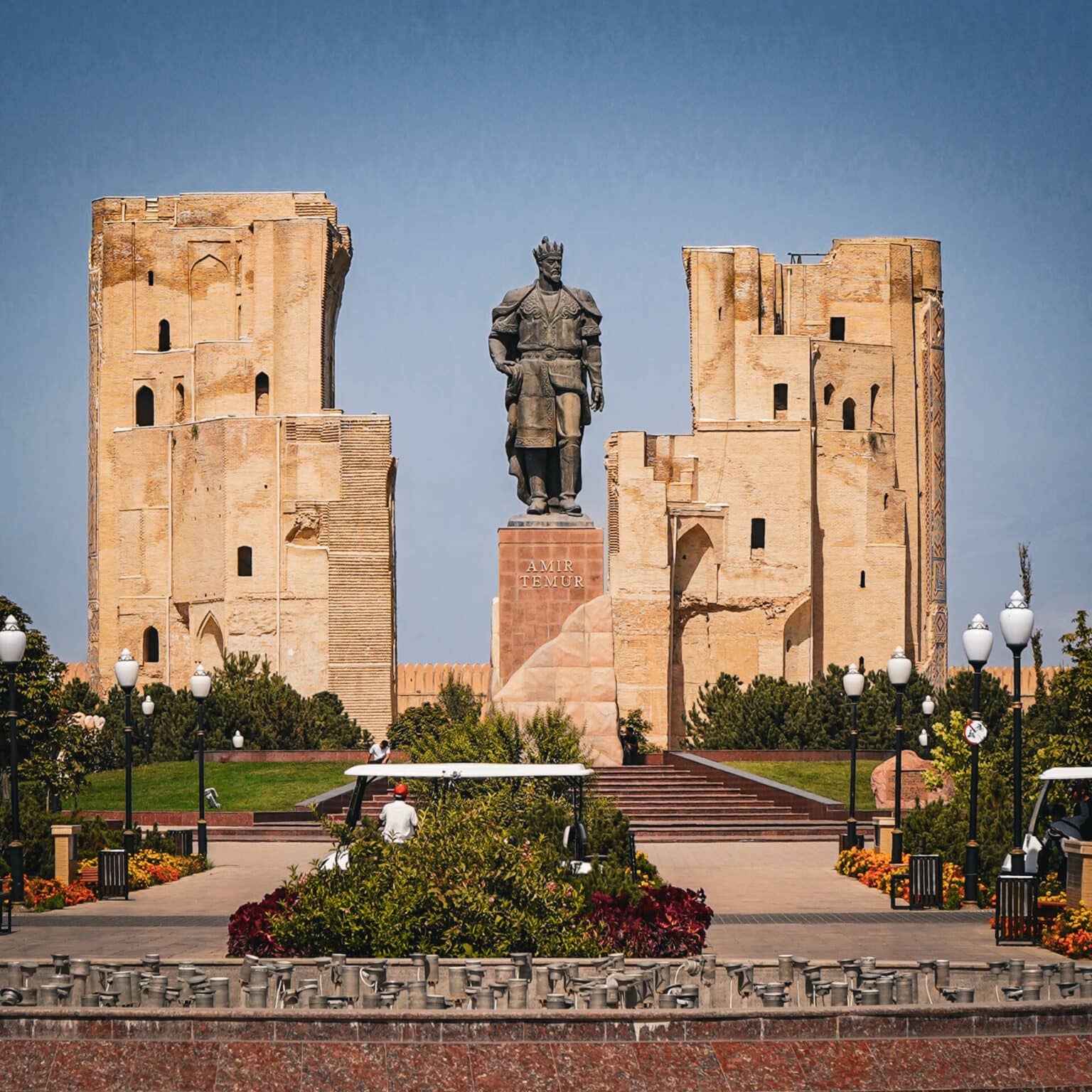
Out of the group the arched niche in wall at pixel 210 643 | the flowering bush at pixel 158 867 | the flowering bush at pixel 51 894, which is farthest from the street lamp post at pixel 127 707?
the arched niche in wall at pixel 210 643

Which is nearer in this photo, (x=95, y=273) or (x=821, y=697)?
(x=821, y=697)

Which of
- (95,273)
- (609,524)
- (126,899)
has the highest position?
(95,273)

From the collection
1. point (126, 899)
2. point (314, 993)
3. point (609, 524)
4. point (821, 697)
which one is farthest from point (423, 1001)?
point (609, 524)

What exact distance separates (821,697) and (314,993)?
123ft

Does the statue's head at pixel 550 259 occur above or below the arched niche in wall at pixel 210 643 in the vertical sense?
above

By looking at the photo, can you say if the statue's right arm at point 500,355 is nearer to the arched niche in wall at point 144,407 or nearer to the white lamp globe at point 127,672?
the white lamp globe at point 127,672

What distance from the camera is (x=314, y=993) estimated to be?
447 inches

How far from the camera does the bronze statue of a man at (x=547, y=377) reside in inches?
1161

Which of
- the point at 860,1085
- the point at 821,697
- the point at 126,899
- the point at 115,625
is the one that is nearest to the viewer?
the point at 860,1085

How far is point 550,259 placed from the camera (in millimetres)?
29906

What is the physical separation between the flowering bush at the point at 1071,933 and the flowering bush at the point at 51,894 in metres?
8.61

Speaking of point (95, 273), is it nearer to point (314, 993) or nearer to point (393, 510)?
point (393, 510)

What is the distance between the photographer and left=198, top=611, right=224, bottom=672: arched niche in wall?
65.3 metres

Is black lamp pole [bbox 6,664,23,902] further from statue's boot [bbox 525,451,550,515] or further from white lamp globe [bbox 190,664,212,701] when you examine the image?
statue's boot [bbox 525,451,550,515]
